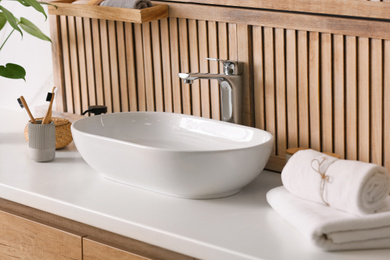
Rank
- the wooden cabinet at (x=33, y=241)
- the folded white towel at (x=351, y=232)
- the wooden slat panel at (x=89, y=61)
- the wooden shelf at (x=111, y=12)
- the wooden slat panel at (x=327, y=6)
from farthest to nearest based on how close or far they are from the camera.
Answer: the wooden slat panel at (x=89, y=61), the wooden shelf at (x=111, y=12), the wooden cabinet at (x=33, y=241), the wooden slat panel at (x=327, y=6), the folded white towel at (x=351, y=232)

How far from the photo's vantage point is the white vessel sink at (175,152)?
1.82 m

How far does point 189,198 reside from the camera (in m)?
1.90

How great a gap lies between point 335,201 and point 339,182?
0.14 ft

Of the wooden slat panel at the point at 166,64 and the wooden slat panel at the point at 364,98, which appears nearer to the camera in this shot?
the wooden slat panel at the point at 364,98

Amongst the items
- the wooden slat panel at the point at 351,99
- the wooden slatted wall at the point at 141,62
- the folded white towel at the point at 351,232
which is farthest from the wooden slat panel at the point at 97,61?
the folded white towel at the point at 351,232

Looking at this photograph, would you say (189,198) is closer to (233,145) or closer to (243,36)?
(233,145)

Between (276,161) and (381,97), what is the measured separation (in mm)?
379

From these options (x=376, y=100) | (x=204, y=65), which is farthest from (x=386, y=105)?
(x=204, y=65)

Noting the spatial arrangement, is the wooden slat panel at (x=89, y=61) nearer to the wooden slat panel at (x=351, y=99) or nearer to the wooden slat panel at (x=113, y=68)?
the wooden slat panel at (x=113, y=68)

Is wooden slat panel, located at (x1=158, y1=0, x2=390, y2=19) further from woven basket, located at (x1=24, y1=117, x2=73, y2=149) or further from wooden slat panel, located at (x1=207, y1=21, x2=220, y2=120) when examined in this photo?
woven basket, located at (x1=24, y1=117, x2=73, y2=149)

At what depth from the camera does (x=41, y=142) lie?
87.3 inches

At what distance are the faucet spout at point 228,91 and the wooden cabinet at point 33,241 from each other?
0.55 meters

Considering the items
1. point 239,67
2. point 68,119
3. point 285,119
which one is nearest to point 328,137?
point 285,119

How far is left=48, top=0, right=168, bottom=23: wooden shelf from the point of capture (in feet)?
7.00
